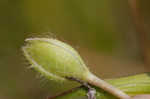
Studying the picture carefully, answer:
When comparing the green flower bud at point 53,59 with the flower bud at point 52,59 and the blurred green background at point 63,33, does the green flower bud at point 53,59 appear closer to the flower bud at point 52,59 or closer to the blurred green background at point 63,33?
the flower bud at point 52,59

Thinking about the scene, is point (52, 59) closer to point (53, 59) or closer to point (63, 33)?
point (53, 59)

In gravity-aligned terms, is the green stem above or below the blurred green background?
below

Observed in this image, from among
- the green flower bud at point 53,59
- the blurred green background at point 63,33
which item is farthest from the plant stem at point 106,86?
the blurred green background at point 63,33

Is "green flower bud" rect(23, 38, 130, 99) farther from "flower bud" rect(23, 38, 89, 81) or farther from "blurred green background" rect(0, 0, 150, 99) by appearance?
"blurred green background" rect(0, 0, 150, 99)

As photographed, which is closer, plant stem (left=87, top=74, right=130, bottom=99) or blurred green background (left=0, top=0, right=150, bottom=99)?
plant stem (left=87, top=74, right=130, bottom=99)

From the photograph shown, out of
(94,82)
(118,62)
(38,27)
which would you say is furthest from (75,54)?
(118,62)

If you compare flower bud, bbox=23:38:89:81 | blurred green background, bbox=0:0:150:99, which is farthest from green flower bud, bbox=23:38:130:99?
blurred green background, bbox=0:0:150:99
